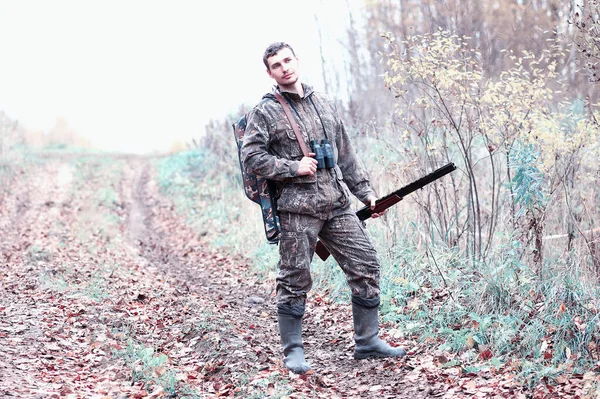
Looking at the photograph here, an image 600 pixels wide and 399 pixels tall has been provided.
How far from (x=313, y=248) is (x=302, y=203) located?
0.41 m

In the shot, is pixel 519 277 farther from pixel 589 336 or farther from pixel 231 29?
pixel 231 29

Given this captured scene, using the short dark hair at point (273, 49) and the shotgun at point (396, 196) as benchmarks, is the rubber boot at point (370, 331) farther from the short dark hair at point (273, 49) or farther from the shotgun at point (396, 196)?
the short dark hair at point (273, 49)

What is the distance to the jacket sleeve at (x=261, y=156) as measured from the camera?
4398 millimetres

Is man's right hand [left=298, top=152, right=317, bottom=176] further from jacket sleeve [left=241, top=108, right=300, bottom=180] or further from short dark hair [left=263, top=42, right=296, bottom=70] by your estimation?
short dark hair [left=263, top=42, right=296, bottom=70]

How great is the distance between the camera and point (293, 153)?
4582 millimetres

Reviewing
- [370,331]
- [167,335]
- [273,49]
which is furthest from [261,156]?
[167,335]

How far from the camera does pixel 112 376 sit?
179 inches

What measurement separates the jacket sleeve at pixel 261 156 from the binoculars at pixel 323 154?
0.19 m

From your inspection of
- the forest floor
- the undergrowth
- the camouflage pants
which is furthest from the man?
the undergrowth

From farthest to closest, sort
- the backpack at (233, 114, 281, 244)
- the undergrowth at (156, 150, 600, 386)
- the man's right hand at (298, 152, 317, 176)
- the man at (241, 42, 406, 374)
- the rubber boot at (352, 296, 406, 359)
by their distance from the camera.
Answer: the rubber boot at (352, 296, 406, 359) < the backpack at (233, 114, 281, 244) < the man at (241, 42, 406, 374) < the man's right hand at (298, 152, 317, 176) < the undergrowth at (156, 150, 600, 386)

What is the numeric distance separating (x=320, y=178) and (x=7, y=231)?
8.55 metres

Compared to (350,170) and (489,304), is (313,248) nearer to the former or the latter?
(350,170)

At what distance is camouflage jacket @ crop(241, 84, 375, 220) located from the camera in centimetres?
444

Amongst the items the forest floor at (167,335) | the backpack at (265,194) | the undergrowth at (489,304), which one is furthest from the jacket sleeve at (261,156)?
the undergrowth at (489,304)
